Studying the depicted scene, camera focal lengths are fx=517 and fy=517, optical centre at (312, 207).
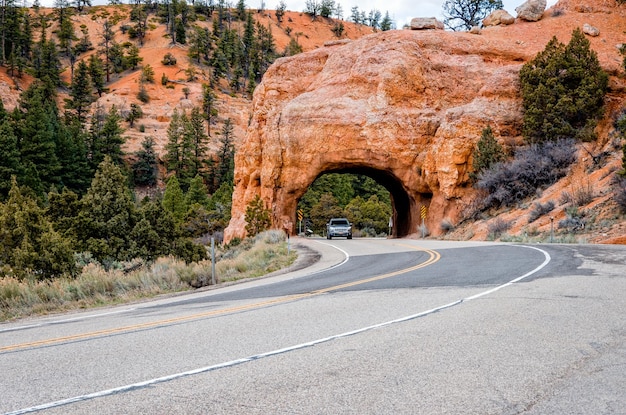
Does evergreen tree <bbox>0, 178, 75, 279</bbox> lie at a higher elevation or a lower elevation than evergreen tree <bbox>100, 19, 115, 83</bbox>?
lower

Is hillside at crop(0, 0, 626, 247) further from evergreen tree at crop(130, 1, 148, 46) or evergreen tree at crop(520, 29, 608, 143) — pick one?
evergreen tree at crop(130, 1, 148, 46)

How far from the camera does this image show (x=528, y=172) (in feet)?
101

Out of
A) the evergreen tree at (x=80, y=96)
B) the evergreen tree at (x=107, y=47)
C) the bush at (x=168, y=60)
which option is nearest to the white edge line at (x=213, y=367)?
the evergreen tree at (x=80, y=96)

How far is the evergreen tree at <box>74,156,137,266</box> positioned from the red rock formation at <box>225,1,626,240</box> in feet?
54.8

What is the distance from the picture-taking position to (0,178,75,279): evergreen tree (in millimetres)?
16172

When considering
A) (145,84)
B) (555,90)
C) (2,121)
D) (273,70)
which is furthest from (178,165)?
(555,90)

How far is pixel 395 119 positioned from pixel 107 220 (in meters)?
22.3

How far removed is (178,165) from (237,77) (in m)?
29.7

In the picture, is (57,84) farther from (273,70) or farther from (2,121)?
(273,70)

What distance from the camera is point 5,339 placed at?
747 centimetres

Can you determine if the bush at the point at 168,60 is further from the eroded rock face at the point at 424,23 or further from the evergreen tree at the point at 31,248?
the evergreen tree at the point at 31,248

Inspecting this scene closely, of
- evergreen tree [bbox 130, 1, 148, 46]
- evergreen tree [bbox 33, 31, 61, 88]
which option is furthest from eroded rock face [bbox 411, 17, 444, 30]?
evergreen tree [bbox 130, 1, 148, 46]

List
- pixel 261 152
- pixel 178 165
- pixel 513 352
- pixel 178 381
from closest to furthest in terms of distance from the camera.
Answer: pixel 178 381, pixel 513 352, pixel 261 152, pixel 178 165

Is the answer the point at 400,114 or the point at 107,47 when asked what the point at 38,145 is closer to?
the point at 400,114
